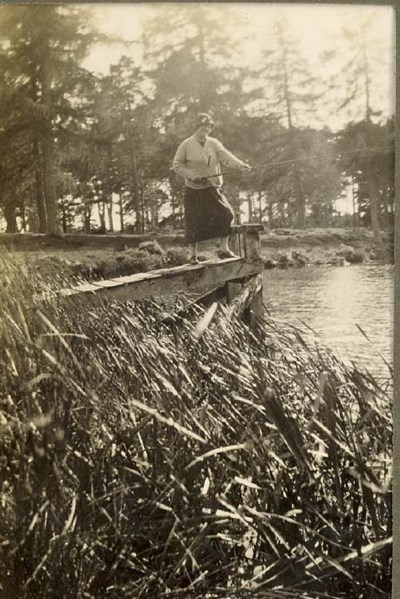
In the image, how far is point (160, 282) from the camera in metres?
1.78

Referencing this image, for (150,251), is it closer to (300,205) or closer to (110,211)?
(110,211)

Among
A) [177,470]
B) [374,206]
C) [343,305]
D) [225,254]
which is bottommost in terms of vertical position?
[177,470]

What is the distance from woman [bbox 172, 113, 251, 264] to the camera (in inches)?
68.8

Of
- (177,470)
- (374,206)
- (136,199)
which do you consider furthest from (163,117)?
(177,470)

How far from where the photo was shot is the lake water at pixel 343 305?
1733 millimetres

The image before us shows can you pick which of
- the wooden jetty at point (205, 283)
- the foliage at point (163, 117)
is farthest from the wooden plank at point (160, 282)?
the foliage at point (163, 117)

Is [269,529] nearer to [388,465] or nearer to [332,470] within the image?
[332,470]

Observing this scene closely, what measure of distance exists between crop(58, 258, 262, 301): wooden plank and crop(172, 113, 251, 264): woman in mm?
36

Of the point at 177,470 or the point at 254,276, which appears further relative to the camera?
the point at 254,276

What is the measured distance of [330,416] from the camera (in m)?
1.69

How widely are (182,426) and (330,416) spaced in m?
0.38

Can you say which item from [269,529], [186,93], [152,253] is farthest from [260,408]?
[186,93]

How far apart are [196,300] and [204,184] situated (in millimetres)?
315

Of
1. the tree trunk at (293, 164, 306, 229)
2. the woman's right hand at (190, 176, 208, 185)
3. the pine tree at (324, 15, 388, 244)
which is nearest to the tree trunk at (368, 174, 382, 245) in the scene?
the pine tree at (324, 15, 388, 244)
